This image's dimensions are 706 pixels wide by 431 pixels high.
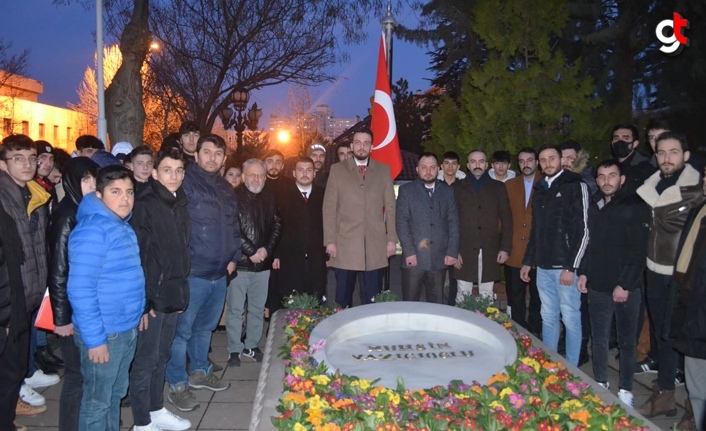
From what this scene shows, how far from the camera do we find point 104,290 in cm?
343

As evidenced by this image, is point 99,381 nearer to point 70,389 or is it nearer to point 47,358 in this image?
point 70,389

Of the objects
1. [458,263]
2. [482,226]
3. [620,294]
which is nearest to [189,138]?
[458,263]

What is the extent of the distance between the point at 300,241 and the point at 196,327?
5.57ft

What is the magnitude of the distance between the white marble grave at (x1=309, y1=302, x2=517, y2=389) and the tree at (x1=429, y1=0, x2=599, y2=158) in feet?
15.5

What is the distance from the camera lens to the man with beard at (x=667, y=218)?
4527 millimetres

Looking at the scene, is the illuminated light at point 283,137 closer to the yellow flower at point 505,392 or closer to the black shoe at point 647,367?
the black shoe at point 647,367

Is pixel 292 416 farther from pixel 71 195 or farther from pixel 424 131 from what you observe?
pixel 424 131

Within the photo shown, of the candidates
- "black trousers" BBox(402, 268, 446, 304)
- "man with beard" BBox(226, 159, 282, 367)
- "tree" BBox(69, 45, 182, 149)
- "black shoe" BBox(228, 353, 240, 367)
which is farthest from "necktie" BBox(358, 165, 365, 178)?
"tree" BBox(69, 45, 182, 149)

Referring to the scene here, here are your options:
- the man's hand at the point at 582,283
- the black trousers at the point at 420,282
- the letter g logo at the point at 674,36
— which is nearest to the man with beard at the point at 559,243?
the man's hand at the point at 582,283

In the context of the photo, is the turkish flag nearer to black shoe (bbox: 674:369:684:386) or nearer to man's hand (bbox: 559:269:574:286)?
man's hand (bbox: 559:269:574:286)

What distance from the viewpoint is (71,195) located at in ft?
12.7

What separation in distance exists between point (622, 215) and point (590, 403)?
199 centimetres

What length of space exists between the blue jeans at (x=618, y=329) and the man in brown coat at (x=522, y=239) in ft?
4.56

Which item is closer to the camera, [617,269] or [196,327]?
[617,269]
